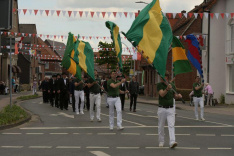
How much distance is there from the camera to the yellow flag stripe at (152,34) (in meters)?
11.6

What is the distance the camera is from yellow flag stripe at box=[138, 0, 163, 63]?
38.0 ft

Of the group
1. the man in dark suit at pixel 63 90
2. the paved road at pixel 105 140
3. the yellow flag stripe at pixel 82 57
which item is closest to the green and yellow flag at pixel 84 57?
the yellow flag stripe at pixel 82 57

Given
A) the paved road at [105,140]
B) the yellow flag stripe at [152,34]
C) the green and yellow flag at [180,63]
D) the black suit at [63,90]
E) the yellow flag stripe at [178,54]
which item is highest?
the yellow flag stripe at [152,34]

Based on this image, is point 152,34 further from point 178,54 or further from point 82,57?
point 82,57

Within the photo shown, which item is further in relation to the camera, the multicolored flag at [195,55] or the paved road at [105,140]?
the multicolored flag at [195,55]

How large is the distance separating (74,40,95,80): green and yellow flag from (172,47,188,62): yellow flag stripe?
4804 millimetres

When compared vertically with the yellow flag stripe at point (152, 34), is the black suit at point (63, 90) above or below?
below

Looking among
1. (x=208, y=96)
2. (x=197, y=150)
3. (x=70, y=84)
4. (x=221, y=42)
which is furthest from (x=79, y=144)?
(x=221, y=42)

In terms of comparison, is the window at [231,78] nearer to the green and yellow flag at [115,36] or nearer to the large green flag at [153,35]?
the green and yellow flag at [115,36]

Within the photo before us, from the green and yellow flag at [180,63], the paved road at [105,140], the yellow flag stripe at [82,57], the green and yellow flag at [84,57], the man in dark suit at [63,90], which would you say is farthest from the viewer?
the man in dark suit at [63,90]

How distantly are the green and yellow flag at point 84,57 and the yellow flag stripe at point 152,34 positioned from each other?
5709mm

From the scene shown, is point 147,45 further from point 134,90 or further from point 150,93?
point 150,93

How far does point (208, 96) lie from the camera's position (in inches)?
1277

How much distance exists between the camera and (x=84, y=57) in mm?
18641
